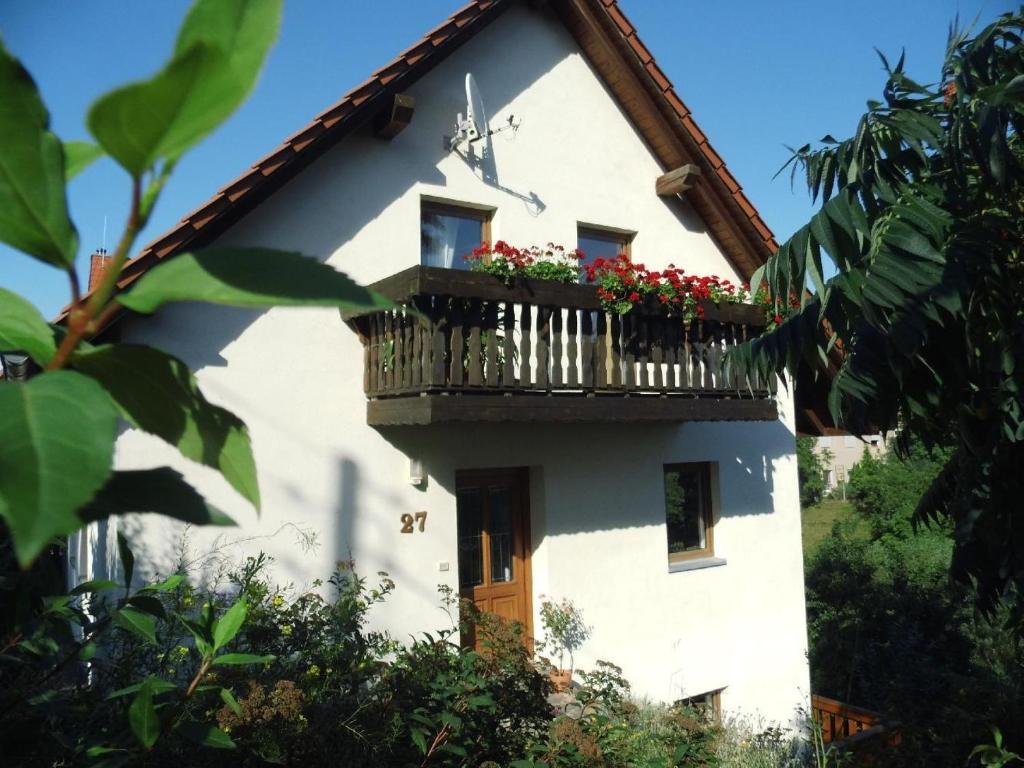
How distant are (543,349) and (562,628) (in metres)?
2.92

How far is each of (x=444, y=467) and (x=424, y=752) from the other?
4.72 metres

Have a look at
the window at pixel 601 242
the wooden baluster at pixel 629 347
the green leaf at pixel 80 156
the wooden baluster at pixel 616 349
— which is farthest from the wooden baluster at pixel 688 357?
the green leaf at pixel 80 156

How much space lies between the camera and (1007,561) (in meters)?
3.55

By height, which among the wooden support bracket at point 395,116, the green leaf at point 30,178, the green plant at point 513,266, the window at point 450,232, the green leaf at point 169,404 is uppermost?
the wooden support bracket at point 395,116

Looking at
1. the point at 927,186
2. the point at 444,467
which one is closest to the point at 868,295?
the point at 927,186

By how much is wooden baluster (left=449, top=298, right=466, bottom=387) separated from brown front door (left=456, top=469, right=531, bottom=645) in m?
1.94

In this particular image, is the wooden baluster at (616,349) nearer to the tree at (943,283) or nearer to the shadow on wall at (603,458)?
the shadow on wall at (603,458)

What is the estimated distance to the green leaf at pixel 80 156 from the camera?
71 centimetres

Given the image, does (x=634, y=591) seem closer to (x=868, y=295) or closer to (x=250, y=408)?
(x=250, y=408)

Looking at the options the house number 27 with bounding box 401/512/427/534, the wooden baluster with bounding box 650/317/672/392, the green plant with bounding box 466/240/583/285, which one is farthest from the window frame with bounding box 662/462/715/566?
the house number 27 with bounding box 401/512/427/534

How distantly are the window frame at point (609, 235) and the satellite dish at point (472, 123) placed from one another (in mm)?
1607

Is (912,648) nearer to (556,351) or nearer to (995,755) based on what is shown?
(556,351)

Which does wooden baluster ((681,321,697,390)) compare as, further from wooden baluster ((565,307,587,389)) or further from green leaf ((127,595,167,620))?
green leaf ((127,595,167,620))

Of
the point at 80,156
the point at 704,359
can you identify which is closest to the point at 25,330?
the point at 80,156
